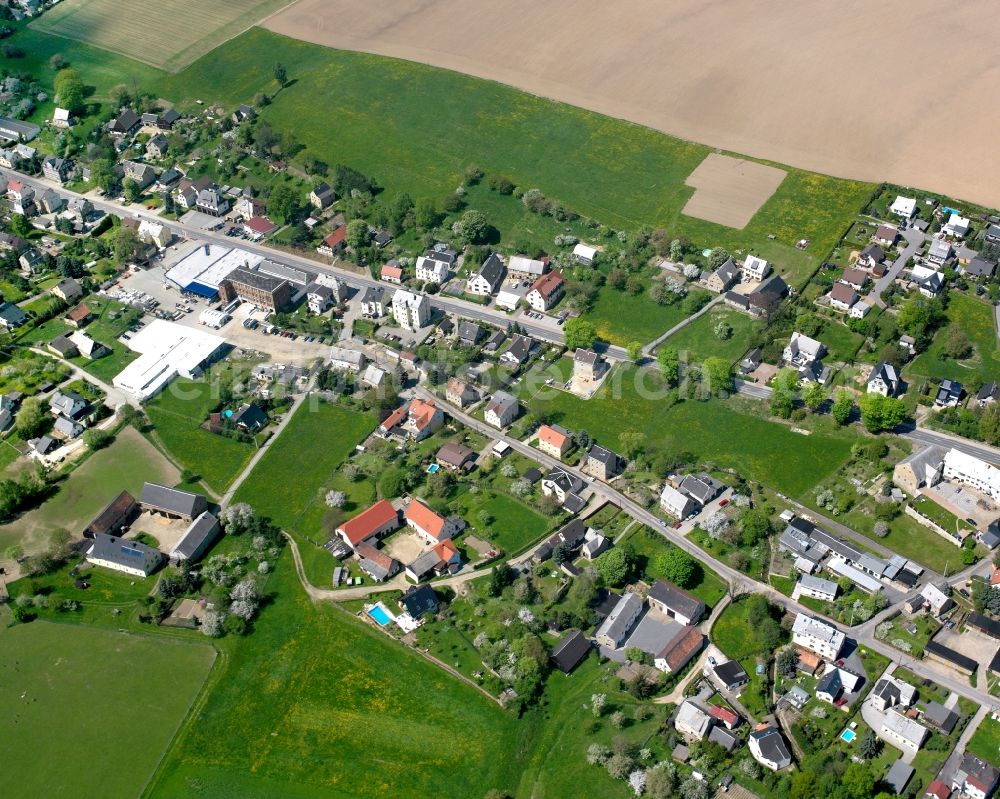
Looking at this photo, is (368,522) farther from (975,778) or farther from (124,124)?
(124,124)

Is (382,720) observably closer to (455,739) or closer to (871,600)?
(455,739)

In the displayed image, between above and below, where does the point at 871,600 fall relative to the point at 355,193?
below

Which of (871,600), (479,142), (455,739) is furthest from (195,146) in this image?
(871,600)

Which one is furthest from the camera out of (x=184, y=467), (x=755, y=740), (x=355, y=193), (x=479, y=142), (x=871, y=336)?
(x=479, y=142)

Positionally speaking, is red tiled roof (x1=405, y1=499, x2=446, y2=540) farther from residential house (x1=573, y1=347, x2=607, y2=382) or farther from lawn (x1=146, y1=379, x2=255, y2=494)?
residential house (x1=573, y1=347, x2=607, y2=382)

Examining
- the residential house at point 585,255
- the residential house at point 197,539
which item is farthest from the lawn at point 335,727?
the residential house at point 585,255

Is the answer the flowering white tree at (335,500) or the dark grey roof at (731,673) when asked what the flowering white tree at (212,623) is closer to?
the flowering white tree at (335,500)
